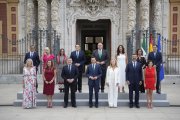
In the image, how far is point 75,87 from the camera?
1507 centimetres

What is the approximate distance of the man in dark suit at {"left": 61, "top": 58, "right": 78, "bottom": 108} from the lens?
1489 cm

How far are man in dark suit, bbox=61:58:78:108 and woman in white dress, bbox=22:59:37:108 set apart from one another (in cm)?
108

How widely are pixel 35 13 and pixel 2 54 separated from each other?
3118mm

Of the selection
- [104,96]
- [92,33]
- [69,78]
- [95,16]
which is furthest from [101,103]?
[92,33]

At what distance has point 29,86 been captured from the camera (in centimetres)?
1491

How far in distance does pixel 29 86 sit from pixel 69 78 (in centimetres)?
144

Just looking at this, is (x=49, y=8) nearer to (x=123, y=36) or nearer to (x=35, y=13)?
(x=35, y=13)

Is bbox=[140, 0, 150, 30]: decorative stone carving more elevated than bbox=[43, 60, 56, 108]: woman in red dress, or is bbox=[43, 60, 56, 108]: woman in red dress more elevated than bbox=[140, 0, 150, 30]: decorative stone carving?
bbox=[140, 0, 150, 30]: decorative stone carving

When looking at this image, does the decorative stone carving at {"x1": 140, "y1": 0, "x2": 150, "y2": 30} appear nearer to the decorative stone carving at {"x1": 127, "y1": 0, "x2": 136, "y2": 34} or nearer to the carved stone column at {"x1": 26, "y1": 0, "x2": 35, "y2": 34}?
the decorative stone carving at {"x1": 127, "y1": 0, "x2": 136, "y2": 34}

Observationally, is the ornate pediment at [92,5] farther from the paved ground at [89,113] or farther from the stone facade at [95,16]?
the paved ground at [89,113]

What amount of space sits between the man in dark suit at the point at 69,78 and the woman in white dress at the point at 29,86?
1.08 m

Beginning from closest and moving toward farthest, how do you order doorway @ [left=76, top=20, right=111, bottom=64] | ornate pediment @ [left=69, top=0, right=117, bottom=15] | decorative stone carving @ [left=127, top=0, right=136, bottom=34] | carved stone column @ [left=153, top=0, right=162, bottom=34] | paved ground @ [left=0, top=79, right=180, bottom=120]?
paved ground @ [left=0, top=79, right=180, bottom=120]
decorative stone carving @ [left=127, top=0, right=136, bottom=34]
carved stone column @ [left=153, top=0, right=162, bottom=34]
ornate pediment @ [left=69, top=0, right=117, bottom=15]
doorway @ [left=76, top=20, right=111, bottom=64]

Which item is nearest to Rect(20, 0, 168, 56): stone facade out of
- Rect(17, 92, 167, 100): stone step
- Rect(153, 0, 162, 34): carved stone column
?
Rect(153, 0, 162, 34): carved stone column

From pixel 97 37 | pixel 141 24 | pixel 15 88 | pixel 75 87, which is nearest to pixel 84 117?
pixel 75 87
